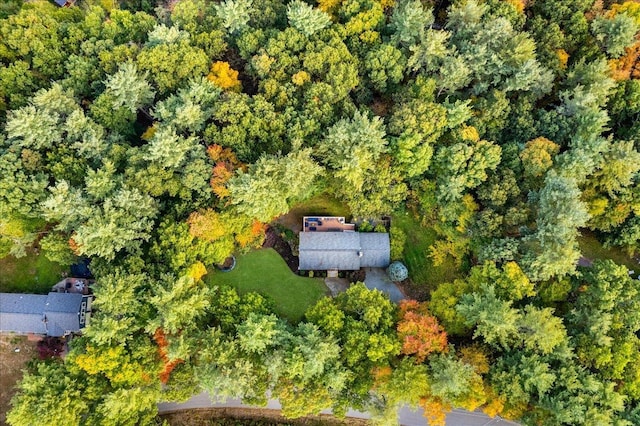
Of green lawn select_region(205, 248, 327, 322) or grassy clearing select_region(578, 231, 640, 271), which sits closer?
green lawn select_region(205, 248, 327, 322)

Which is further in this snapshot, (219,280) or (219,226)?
(219,280)

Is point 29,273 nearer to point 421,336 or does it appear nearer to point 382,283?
point 382,283

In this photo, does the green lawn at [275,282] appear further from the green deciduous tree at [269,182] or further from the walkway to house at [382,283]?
the green deciduous tree at [269,182]

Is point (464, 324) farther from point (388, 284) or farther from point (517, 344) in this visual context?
point (388, 284)

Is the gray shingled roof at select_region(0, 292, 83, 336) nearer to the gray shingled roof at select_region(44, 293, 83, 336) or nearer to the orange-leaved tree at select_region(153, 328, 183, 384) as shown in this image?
the gray shingled roof at select_region(44, 293, 83, 336)

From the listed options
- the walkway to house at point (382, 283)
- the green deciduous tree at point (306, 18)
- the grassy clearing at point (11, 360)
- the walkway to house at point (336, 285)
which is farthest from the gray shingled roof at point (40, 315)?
the green deciduous tree at point (306, 18)

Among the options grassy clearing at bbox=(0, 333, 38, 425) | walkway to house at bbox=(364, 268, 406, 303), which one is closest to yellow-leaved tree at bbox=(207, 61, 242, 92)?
walkway to house at bbox=(364, 268, 406, 303)

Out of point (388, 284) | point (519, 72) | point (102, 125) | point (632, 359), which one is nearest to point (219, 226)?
point (102, 125)
